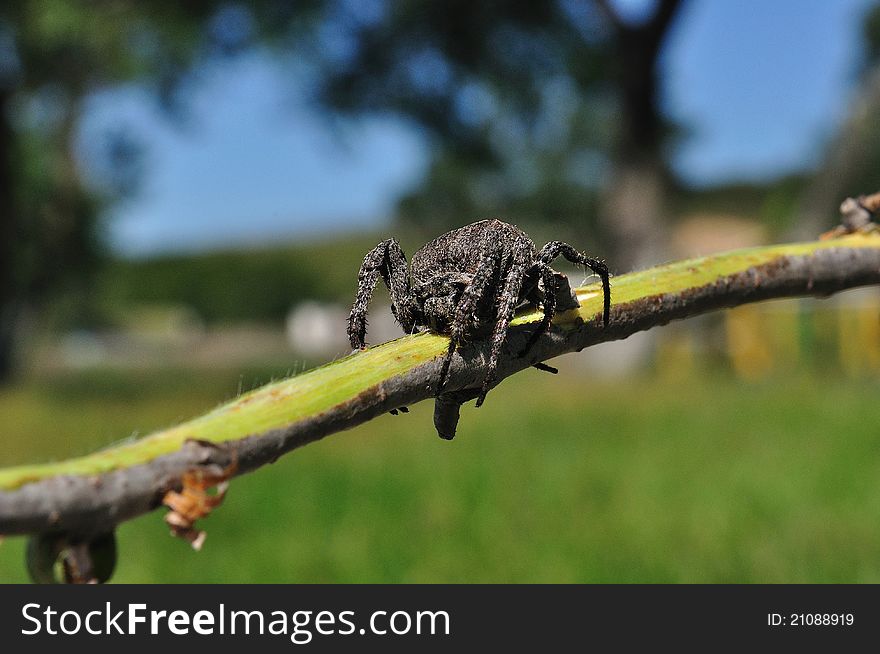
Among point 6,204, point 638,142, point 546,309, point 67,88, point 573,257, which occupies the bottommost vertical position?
point 546,309

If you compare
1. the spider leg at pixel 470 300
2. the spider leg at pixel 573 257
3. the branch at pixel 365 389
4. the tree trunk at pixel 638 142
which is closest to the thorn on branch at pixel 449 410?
the branch at pixel 365 389

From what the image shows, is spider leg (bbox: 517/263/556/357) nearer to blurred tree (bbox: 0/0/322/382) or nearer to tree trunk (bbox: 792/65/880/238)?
blurred tree (bbox: 0/0/322/382)

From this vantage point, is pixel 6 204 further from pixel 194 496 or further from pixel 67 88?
pixel 194 496


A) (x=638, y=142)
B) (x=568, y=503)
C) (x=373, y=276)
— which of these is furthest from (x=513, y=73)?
(x=373, y=276)

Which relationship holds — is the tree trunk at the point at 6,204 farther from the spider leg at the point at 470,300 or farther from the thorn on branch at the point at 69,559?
the thorn on branch at the point at 69,559

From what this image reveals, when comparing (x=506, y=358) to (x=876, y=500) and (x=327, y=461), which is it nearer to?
(x=876, y=500)

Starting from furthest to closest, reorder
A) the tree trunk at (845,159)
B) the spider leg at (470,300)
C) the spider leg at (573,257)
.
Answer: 1. the tree trunk at (845,159)
2. the spider leg at (573,257)
3. the spider leg at (470,300)
